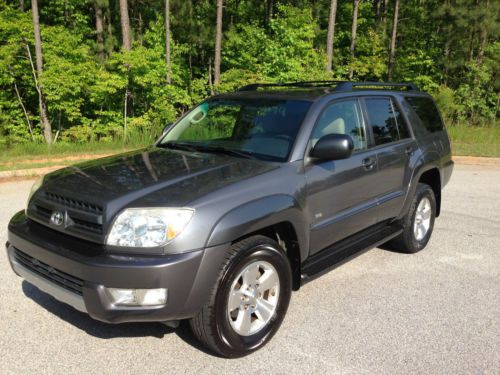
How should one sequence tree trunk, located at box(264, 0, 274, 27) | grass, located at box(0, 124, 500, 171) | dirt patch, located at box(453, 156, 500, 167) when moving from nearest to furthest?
grass, located at box(0, 124, 500, 171), dirt patch, located at box(453, 156, 500, 167), tree trunk, located at box(264, 0, 274, 27)

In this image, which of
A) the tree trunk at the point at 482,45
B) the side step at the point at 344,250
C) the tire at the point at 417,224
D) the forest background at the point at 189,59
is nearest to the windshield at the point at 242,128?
the side step at the point at 344,250

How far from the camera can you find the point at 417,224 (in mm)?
5145

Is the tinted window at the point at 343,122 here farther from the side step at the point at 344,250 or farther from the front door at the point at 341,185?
the side step at the point at 344,250

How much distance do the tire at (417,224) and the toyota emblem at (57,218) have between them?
136 inches

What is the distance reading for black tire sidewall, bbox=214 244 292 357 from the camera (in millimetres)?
2814

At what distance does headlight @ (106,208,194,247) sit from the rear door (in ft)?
7.23

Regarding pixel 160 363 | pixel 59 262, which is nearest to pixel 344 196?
pixel 160 363

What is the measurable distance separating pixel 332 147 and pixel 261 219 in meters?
0.85

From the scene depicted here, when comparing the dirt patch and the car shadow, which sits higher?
the car shadow

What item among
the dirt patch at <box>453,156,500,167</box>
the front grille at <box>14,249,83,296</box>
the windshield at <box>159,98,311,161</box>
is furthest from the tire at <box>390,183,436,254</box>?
the dirt patch at <box>453,156,500,167</box>

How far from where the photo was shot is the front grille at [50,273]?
2.74 metres

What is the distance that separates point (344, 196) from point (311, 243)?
0.55 m

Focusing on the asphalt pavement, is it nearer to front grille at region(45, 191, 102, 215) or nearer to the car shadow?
the car shadow

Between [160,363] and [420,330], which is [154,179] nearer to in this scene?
[160,363]
